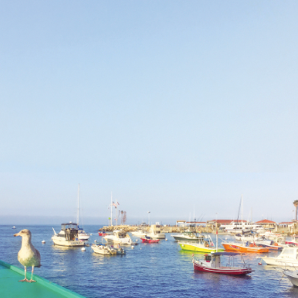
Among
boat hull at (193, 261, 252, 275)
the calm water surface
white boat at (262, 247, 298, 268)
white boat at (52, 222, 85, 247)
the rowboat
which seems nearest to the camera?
the calm water surface

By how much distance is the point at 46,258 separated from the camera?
62.3m

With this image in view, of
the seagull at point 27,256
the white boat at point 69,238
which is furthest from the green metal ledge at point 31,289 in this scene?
the white boat at point 69,238

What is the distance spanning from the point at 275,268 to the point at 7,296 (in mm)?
52481

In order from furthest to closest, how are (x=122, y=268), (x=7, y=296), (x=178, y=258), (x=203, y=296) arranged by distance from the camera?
(x=178, y=258)
(x=122, y=268)
(x=203, y=296)
(x=7, y=296)

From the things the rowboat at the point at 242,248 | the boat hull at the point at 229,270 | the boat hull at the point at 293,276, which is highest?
the boat hull at the point at 293,276

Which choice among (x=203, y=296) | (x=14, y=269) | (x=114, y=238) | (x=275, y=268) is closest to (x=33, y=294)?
(x=14, y=269)

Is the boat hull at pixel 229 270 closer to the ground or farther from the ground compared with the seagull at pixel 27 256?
closer to the ground

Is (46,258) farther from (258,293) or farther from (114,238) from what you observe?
(258,293)

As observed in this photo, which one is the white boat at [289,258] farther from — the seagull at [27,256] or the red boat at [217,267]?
the seagull at [27,256]

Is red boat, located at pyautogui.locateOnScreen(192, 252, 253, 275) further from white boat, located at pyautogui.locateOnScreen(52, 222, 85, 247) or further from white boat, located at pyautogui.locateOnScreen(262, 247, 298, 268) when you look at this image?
white boat, located at pyautogui.locateOnScreen(52, 222, 85, 247)

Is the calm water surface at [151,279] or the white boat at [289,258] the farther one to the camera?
the white boat at [289,258]

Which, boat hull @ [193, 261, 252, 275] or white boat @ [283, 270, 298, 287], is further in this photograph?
boat hull @ [193, 261, 252, 275]

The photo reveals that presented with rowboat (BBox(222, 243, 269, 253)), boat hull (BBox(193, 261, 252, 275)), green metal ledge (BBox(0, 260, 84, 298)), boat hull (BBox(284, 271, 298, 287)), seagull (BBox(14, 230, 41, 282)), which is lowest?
rowboat (BBox(222, 243, 269, 253))

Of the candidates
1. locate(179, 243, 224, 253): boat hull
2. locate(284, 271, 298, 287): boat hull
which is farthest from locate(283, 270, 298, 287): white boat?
locate(179, 243, 224, 253): boat hull
